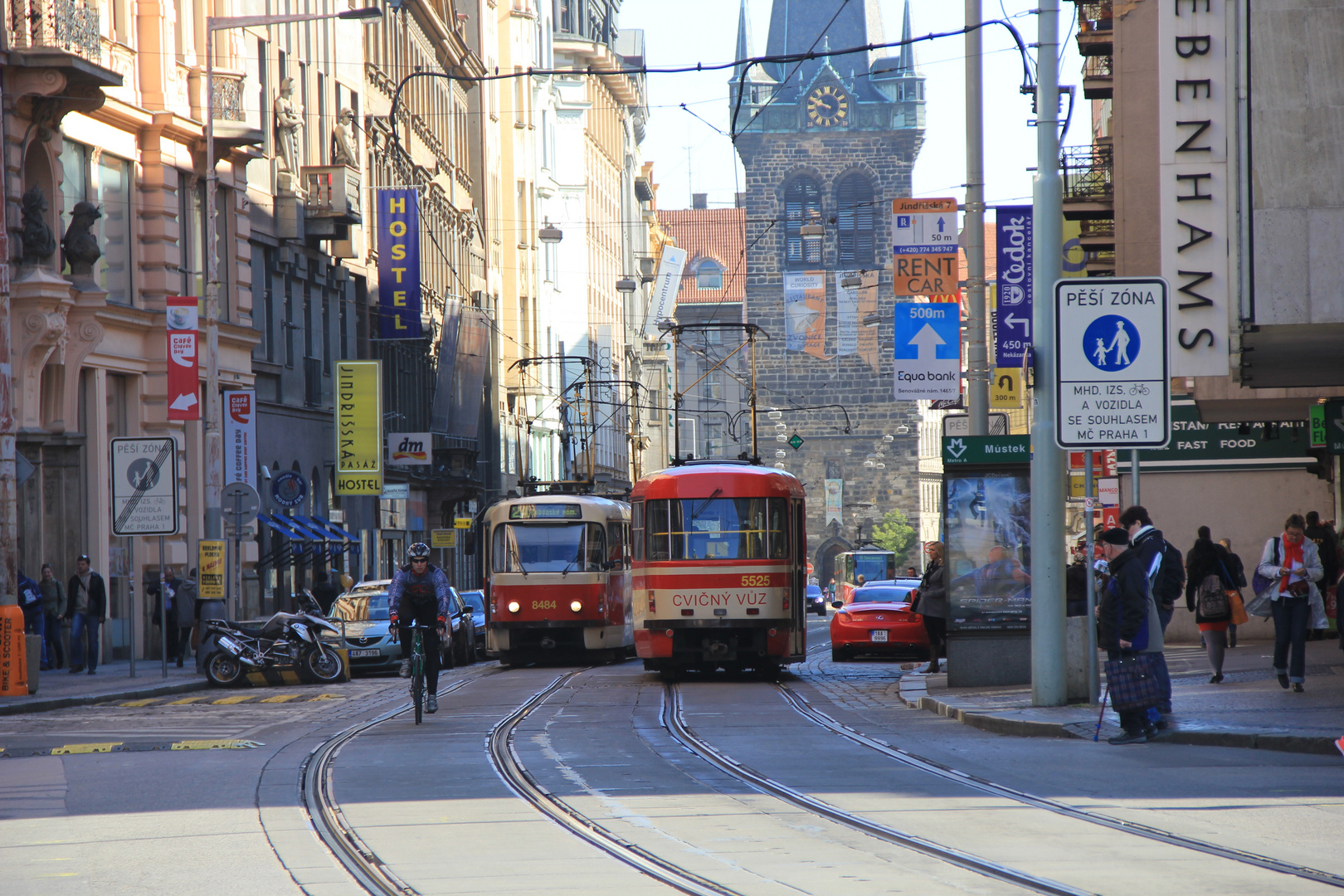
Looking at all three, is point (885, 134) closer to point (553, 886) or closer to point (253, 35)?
point (253, 35)

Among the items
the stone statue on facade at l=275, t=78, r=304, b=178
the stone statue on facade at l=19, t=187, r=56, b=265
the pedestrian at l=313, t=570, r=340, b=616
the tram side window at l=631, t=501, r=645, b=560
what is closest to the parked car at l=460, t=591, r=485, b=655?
the pedestrian at l=313, t=570, r=340, b=616

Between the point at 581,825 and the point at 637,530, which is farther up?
the point at 637,530

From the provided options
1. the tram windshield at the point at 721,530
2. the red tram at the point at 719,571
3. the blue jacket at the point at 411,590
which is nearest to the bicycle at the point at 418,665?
the blue jacket at the point at 411,590

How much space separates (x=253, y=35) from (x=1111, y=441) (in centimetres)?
2830

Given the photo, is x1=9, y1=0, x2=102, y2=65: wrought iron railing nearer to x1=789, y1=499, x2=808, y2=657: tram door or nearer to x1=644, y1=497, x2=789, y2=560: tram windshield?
x1=644, y1=497, x2=789, y2=560: tram windshield

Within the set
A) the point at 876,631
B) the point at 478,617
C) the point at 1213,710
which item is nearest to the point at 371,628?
the point at 478,617

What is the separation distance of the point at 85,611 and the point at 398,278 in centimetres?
2337

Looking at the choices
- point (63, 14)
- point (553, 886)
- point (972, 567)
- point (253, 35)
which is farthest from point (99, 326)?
point (553, 886)

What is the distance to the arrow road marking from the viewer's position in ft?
87.9

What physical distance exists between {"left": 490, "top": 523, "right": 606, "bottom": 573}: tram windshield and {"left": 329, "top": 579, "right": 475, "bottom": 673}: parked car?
108 cm

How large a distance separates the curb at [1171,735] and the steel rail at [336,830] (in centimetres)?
533

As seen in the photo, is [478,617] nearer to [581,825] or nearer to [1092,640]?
[1092,640]

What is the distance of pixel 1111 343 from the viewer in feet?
53.5

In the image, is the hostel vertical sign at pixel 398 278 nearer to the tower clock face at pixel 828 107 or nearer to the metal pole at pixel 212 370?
the metal pole at pixel 212 370
